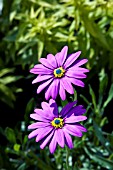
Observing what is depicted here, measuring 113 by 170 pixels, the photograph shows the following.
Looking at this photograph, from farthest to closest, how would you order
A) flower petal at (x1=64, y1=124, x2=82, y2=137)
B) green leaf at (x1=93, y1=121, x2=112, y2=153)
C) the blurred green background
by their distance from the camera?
the blurred green background → green leaf at (x1=93, y1=121, x2=112, y2=153) → flower petal at (x1=64, y1=124, x2=82, y2=137)

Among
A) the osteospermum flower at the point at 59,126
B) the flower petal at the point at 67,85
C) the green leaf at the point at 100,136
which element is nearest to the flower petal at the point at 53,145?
→ the osteospermum flower at the point at 59,126

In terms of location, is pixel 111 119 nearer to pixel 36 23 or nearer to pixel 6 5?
pixel 36 23

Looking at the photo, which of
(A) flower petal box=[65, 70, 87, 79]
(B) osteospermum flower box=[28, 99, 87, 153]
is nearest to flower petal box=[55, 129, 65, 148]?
(B) osteospermum flower box=[28, 99, 87, 153]

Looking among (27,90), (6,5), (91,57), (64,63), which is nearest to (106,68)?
(91,57)

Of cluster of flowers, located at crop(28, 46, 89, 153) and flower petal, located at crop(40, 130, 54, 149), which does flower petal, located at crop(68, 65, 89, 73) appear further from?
flower petal, located at crop(40, 130, 54, 149)

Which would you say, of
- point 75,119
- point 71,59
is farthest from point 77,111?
point 71,59
